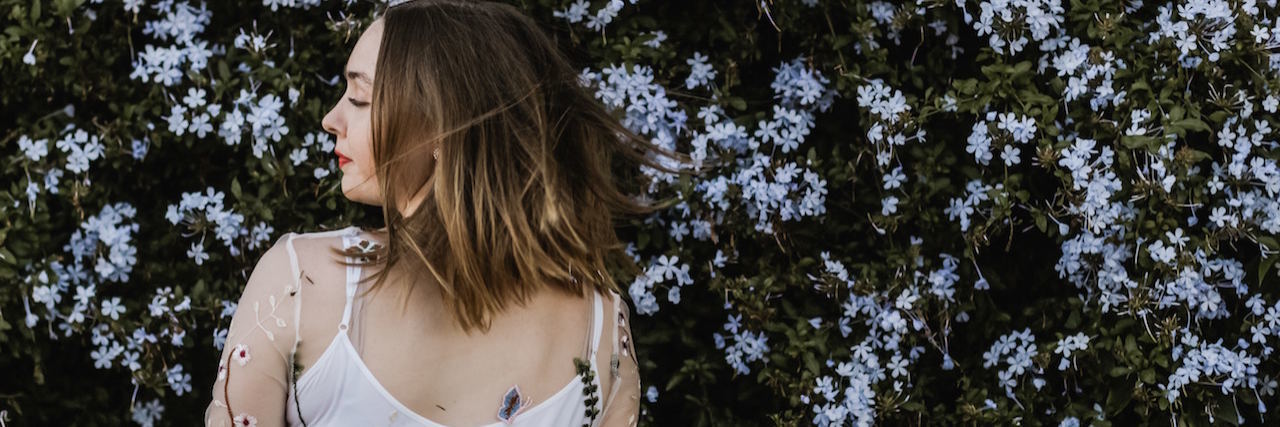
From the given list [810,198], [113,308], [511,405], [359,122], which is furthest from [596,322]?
[113,308]

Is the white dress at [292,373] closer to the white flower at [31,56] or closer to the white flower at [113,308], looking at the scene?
the white flower at [113,308]

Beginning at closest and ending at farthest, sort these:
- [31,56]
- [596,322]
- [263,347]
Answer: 1. [263,347]
2. [596,322]
3. [31,56]

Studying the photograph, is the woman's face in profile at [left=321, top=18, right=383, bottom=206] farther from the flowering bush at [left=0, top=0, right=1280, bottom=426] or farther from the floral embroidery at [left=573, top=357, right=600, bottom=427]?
the flowering bush at [left=0, top=0, right=1280, bottom=426]

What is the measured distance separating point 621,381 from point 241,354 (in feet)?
1.92

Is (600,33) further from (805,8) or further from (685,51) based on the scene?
(805,8)

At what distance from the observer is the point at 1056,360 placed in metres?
2.60

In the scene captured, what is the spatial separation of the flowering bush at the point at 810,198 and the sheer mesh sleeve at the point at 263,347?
99 centimetres

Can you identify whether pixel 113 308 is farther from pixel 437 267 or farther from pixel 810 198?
pixel 810 198

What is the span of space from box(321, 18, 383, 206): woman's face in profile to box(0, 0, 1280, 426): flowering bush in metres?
0.84

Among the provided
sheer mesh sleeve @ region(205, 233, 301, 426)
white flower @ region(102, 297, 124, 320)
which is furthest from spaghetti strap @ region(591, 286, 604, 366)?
white flower @ region(102, 297, 124, 320)

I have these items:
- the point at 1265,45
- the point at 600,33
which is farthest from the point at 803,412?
the point at 1265,45

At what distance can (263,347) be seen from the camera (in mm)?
1664

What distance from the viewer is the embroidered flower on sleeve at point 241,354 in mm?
1678

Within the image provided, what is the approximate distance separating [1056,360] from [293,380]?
1.59 metres
